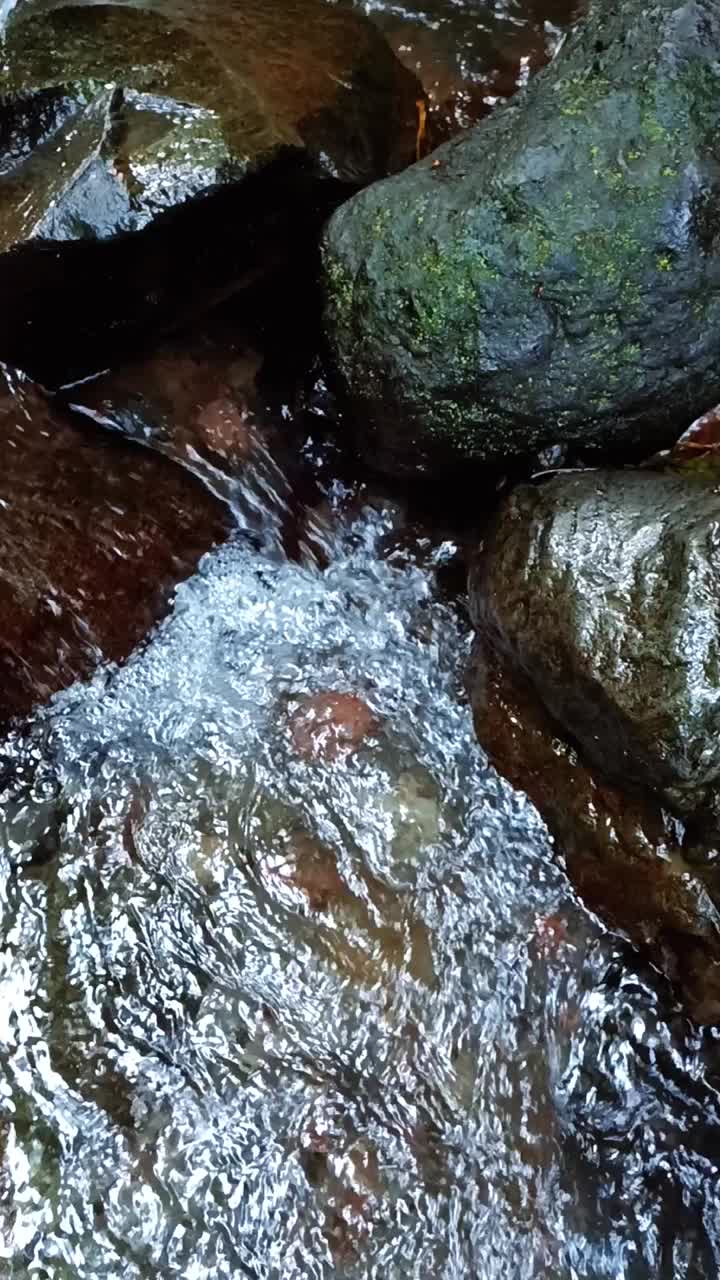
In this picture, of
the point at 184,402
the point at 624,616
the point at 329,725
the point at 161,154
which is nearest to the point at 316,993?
the point at 329,725

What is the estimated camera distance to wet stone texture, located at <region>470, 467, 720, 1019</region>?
8.50 feet

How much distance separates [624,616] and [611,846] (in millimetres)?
659

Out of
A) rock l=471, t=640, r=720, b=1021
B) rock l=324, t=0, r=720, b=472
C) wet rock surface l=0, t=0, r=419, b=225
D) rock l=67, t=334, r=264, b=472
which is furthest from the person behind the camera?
rock l=67, t=334, r=264, b=472

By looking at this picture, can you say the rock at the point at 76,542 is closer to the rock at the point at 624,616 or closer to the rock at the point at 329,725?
the rock at the point at 329,725

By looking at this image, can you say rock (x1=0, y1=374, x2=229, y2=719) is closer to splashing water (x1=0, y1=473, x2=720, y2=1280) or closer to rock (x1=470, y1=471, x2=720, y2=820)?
splashing water (x1=0, y1=473, x2=720, y2=1280)

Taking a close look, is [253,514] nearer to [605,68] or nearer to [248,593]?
[248,593]

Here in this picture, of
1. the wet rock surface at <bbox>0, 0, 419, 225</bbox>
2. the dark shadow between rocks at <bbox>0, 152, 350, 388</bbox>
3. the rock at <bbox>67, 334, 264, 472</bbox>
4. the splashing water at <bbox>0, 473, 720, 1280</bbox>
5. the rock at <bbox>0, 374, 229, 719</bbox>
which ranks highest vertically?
the wet rock surface at <bbox>0, 0, 419, 225</bbox>

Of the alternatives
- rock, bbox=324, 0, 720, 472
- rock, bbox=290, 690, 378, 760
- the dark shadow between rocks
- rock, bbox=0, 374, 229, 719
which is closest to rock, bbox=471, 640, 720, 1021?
rock, bbox=290, 690, 378, 760

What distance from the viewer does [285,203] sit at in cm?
337

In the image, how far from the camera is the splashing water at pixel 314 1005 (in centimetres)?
273

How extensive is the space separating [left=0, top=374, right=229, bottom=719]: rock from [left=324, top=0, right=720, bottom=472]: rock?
35.3 inches

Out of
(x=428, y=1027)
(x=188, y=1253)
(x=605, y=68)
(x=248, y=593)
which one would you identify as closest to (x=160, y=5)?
(x=605, y=68)

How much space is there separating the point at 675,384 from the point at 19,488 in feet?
6.85

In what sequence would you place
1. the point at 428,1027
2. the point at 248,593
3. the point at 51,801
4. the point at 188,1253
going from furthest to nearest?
the point at 248,593
the point at 51,801
the point at 428,1027
the point at 188,1253
